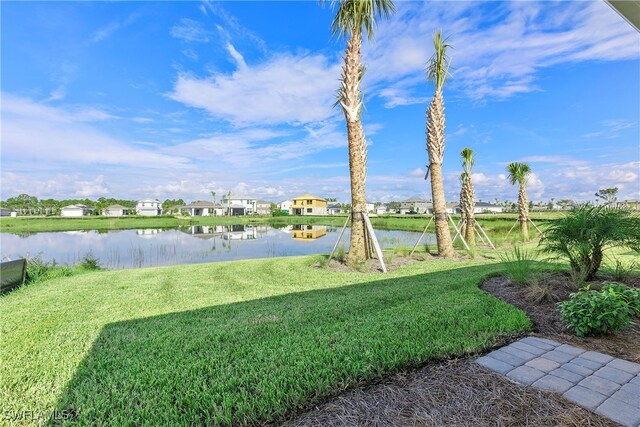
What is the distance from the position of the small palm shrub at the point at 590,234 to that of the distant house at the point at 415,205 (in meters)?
84.5

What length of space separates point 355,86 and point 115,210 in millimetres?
78139

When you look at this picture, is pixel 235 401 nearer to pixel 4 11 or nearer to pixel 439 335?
pixel 439 335

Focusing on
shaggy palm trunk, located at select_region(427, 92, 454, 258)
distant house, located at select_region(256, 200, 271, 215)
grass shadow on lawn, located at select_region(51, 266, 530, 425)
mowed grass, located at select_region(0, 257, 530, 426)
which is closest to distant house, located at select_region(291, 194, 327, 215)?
distant house, located at select_region(256, 200, 271, 215)

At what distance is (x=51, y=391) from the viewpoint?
216 cm

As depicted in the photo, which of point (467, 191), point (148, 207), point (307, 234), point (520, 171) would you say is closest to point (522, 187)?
point (520, 171)

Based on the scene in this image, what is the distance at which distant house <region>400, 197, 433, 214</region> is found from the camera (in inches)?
3455

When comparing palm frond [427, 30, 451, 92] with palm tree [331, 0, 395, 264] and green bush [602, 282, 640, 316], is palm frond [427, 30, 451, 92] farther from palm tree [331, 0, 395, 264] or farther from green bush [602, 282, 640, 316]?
green bush [602, 282, 640, 316]

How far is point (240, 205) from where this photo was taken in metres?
78.9

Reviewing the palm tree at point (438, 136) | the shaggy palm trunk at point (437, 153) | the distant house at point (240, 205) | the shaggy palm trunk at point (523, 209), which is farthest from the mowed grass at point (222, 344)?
the distant house at point (240, 205)

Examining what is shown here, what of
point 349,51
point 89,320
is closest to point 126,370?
point 89,320

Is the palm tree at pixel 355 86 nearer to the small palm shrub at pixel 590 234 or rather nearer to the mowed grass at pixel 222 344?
the mowed grass at pixel 222 344

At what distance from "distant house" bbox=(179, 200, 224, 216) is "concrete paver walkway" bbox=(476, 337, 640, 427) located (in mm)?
72289

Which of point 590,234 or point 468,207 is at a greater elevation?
point 468,207

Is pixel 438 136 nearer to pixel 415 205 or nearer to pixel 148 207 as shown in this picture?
pixel 148 207
